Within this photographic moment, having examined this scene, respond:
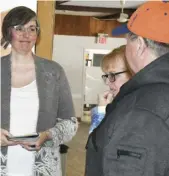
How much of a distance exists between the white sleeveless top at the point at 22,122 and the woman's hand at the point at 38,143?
1cm

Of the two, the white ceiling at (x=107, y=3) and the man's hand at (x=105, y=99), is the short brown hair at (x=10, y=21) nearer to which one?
the man's hand at (x=105, y=99)

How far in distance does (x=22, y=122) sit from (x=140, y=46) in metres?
0.52

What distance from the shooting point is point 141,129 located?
630 millimetres

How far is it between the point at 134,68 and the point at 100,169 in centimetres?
22

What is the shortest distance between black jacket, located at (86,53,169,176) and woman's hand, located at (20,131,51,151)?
45 centimetres

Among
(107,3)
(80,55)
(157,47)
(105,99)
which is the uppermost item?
(107,3)

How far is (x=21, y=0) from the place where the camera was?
3.67ft

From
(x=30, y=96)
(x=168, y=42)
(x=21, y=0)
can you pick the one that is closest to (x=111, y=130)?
(x=168, y=42)

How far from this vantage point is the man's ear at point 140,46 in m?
0.72

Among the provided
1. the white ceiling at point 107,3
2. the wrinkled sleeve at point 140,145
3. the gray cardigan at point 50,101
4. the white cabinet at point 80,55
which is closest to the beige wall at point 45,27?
the gray cardigan at point 50,101

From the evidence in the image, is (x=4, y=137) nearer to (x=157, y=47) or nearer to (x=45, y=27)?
(x=45, y=27)

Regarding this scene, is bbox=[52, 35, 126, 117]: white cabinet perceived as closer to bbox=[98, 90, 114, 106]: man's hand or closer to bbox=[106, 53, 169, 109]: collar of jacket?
bbox=[98, 90, 114, 106]: man's hand

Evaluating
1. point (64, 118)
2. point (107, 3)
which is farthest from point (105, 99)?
point (107, 3)

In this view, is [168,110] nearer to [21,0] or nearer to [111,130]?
[111,130]
